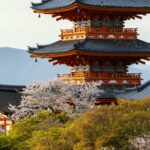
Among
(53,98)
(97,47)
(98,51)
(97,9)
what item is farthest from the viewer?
(97,9)

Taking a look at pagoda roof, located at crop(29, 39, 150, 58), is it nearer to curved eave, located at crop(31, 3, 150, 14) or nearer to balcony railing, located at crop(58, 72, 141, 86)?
balcony railing, located at crop(58, 72, 141, 86)

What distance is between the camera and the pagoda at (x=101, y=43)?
4253cm

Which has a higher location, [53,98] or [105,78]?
[105,78]

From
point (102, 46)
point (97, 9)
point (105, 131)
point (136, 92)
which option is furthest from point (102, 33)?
point (105, 131)

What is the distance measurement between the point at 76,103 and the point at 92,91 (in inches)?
77.2

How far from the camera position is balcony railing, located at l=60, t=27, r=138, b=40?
43125 mm

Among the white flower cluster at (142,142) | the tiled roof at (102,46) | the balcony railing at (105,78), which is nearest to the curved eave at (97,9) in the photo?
the tiled roof at (102,46)

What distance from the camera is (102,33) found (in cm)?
4328

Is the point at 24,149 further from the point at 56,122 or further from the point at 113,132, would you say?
the point at 113,132

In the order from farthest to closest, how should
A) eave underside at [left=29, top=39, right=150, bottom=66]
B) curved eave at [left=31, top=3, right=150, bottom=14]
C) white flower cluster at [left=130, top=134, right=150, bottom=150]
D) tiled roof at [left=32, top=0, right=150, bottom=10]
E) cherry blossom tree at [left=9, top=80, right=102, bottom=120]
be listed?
tiled roof at [left=32, top=0, right=150, bottom=10]
curved eave at [left=31, top=3, right=150, bottom=14]
eave underside at [left=29, top=39, right=150, bottom=66]
cherry blossom tree at [left=9, top=80, right=102, bottom=120]
white flower cluster at [left=130, top=134, right=150, bottom=150]

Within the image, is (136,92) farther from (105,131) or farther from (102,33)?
(105,131)

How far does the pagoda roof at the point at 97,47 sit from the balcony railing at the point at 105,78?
1.42 metres

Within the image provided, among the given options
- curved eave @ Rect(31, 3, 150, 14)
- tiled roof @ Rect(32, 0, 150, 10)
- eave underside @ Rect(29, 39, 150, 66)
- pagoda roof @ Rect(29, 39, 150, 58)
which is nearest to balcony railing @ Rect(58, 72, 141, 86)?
eave underside @ Rect(29, 39, 150, 66)

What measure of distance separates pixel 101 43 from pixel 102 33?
67 cm
